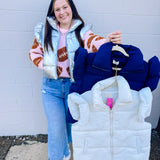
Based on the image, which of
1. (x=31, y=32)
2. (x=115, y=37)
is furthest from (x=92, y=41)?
(x=31, y=32)

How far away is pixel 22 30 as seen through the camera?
6.00ft

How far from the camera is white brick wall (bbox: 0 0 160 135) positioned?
1.76 meters

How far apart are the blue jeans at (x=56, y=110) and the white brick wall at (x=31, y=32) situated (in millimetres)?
509

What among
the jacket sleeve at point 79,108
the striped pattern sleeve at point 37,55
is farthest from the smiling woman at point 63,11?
the jacket sleeve at point 79,108

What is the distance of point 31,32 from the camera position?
185cm

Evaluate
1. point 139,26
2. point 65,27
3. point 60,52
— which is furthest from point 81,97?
point 139,26

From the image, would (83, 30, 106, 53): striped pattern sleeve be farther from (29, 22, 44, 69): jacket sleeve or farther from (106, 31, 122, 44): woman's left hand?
(29, 22, 44, 69): jacket sleeve

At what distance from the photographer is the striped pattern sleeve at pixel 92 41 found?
1.38 m

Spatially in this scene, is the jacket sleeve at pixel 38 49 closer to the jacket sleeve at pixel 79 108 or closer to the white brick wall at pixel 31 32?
the white brick wall at pixel 31 32

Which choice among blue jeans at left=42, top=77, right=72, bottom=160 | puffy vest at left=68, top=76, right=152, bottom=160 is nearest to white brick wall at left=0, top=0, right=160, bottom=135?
blue jeans at left=42, top=77, right=72, bottom=160

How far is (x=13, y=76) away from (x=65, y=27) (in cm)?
94

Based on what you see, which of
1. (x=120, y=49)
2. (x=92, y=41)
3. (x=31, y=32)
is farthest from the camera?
(x=31, y=32)

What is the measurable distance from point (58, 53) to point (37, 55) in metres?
0.20

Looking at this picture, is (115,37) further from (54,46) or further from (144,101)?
(54,46)
